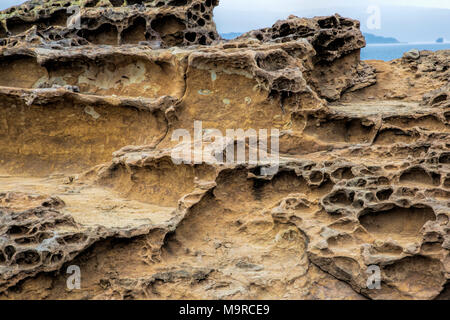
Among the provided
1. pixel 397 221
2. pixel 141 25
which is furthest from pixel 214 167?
pixel 141 25

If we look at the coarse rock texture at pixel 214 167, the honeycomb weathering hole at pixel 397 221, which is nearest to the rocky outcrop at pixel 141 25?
the coarse rock texture at pixel 214 167

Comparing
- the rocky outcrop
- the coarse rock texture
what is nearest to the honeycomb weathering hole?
the coarse rock texture

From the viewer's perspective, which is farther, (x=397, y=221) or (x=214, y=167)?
(x=214, y=167)

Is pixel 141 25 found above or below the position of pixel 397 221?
above

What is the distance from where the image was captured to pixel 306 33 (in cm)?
892

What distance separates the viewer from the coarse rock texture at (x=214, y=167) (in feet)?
12.8

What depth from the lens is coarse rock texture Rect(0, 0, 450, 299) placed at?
3.90 m

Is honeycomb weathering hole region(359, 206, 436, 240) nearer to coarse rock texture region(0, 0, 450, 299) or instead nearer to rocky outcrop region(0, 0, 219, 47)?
coarse rock texture region(0, 0, 450, 299)

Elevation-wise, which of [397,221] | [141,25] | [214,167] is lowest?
[397,221]

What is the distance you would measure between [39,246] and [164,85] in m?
3.92

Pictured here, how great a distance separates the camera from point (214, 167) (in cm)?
511

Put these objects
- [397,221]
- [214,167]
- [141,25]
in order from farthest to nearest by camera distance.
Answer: [141,25], [214,167], [397,221]

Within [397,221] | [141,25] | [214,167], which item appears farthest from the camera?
[141,25]

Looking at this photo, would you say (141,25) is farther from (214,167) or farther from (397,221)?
(397,221)
